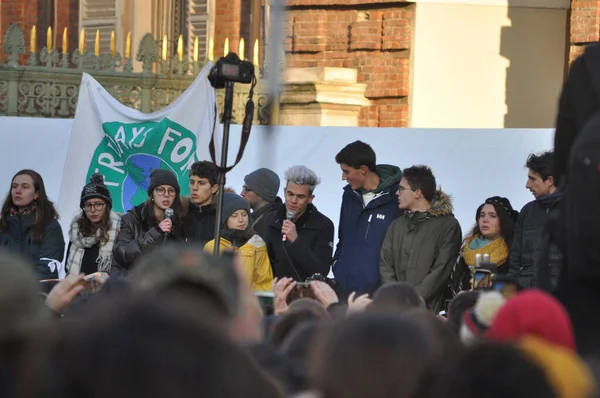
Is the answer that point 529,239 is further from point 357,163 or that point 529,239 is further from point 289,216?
point 289,216

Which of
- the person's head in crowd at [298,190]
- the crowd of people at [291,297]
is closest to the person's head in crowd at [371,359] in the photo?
the crowd of people at [291,297]

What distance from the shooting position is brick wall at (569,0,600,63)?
45.5 ft

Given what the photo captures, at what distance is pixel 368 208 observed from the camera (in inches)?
320

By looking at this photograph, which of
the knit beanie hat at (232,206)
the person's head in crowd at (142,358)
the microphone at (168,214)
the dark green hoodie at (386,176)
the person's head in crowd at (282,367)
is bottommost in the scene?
the person's head in crowd at (282,367)

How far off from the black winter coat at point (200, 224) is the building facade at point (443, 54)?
6.56m

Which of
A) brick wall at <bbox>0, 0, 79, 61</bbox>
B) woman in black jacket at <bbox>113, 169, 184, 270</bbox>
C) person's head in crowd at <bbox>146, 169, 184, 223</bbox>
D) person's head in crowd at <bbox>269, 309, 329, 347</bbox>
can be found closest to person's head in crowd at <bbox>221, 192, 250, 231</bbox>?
woman in black jacket at <bbox>113, 169, 184, 270</bbox>

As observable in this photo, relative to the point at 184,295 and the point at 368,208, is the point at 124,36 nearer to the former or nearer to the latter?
the point at 368,208

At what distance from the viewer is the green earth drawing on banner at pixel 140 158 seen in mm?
9789

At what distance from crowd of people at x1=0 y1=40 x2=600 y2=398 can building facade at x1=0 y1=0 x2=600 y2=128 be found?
246 inches

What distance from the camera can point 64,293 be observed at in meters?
4.79

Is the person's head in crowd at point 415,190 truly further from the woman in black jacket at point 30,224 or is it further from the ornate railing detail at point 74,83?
the ornate railing detail at point 74,83

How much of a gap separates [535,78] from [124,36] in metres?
7.19

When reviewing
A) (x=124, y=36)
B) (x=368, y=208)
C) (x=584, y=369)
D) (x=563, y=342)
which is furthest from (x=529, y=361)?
(x=124, y=36)

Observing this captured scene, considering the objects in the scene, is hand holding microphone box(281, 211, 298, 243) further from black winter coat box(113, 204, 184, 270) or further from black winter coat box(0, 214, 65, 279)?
black winter coat box(0, 214, 65, 279)
